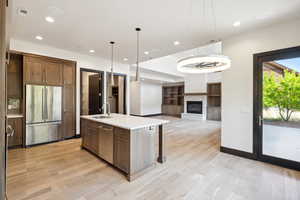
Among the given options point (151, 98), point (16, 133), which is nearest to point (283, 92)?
point (16, 133)

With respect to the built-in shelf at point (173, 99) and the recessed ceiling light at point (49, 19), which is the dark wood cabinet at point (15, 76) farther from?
the built-in shelf at point (173, 99)

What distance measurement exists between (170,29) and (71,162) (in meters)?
3.60

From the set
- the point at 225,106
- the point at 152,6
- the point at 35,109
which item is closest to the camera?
the point at 152,6

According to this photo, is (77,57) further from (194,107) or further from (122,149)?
(194,107)

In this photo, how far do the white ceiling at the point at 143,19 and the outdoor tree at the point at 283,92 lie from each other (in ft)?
3.69

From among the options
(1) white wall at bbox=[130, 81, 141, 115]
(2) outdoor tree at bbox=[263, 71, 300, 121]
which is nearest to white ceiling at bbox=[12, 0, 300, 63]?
(2) outdoor tree at bbox=[263, 71, 300, 121]

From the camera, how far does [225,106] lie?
3.53m

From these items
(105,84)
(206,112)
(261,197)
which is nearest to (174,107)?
(206,112)

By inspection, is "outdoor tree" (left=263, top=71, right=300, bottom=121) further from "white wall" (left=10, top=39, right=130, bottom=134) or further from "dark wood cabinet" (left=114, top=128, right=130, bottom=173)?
"white wall" (left=10, top=39, right=130, bottom=134)

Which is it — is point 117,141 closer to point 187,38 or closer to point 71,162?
point 71,162

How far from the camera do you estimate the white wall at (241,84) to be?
2.97 metres

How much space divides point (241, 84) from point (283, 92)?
2.50 ft

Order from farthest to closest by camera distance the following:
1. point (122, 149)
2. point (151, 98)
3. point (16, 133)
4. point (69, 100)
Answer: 1. point (151, 98)
2. point (69, 100)
3. point (16, 133)
4. point (122, 149)

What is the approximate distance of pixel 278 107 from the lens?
2.96m
